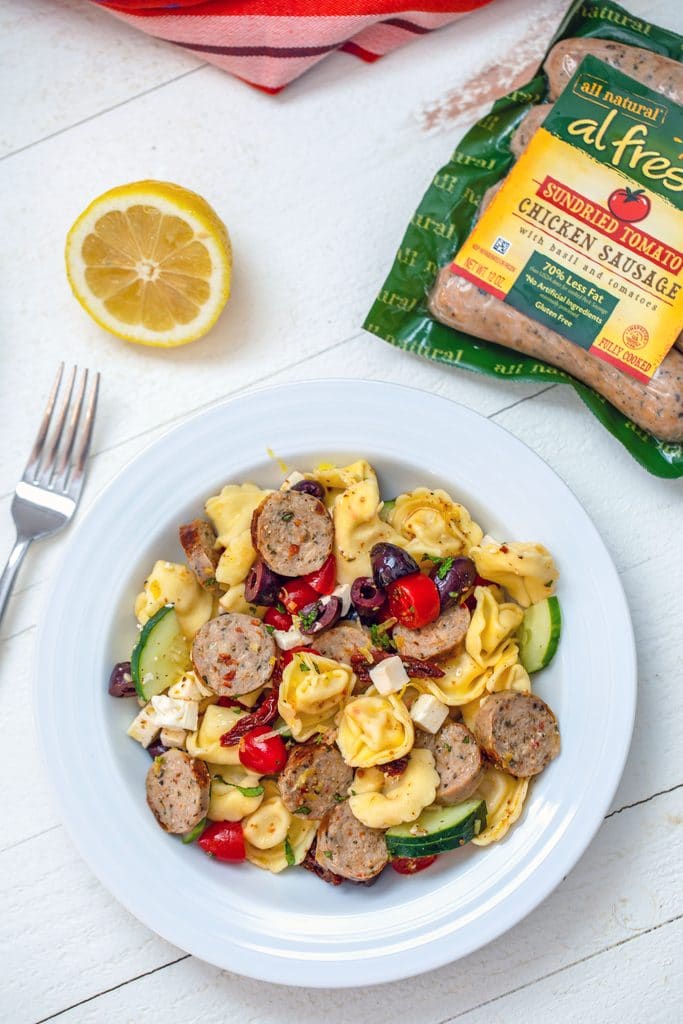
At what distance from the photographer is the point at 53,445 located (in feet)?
9.82

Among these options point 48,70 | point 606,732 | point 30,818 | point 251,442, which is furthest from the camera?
point 48,70

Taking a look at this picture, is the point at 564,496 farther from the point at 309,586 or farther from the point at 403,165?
the point at 403,165

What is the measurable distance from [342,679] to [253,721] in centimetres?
29

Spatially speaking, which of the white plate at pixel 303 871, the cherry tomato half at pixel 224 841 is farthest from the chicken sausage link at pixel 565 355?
the cherry tomato half at pixel 224 841

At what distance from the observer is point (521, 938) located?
9.45ft

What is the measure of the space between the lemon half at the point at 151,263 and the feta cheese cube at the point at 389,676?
1.15 m

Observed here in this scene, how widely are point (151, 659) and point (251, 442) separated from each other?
2.20 ft

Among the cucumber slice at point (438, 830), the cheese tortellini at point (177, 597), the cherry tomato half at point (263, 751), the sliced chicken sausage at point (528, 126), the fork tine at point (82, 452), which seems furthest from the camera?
the fork tine at point (82, 452)

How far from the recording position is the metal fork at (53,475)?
2965 millimetres

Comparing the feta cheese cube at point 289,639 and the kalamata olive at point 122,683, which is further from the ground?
the feta cheese cube at point 289,639

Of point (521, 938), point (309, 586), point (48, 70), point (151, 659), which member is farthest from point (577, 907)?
point (48, 70)

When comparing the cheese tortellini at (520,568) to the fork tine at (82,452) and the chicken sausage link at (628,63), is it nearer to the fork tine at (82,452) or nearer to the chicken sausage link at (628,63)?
the fork tine at (82,452)

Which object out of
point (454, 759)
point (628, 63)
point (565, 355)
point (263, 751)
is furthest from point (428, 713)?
point (628, 63)

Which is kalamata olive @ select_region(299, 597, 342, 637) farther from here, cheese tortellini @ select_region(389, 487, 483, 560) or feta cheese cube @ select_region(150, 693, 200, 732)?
feta cheese cube @ select_region(150, 693, 200, 732)
